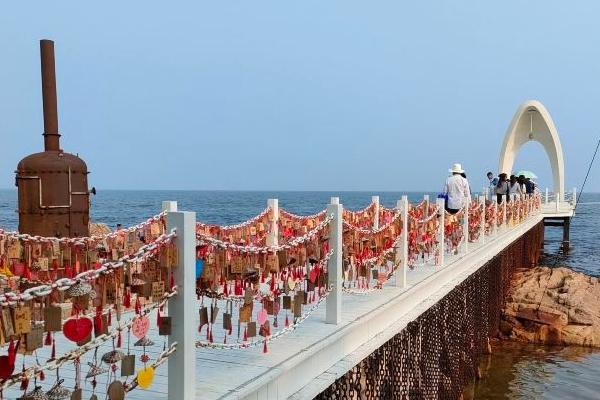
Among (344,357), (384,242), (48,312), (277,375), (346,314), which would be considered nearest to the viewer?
(48,312)

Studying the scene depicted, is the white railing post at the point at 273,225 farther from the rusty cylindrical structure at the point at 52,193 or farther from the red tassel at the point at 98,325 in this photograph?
the red tassel at the point at 98,325

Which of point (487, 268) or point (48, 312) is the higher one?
point (48, 312)

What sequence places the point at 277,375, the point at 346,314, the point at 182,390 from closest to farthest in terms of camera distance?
the point at 182,390, the point at 277,375, the point at 346,314

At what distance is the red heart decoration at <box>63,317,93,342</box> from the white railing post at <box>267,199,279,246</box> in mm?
6288

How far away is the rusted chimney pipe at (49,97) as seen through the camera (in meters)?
9.94

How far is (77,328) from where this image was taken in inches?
126

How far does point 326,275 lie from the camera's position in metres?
5.90

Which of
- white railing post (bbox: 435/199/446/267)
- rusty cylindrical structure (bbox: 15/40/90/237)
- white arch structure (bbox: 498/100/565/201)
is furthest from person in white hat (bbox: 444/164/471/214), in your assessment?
white arch structure (bbox: 498/100/565/201)

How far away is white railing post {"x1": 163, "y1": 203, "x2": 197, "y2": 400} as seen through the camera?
3398 millimetres

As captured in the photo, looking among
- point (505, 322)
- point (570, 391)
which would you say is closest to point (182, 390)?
point (570, 391)

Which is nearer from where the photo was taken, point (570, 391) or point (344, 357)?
point (344, 357)

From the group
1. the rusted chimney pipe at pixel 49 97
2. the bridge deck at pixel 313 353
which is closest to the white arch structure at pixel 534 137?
the bridge deck at pixel 313 353

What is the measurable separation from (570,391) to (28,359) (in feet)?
30.8

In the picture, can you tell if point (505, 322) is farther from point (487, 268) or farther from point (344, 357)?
point (344, 357)
